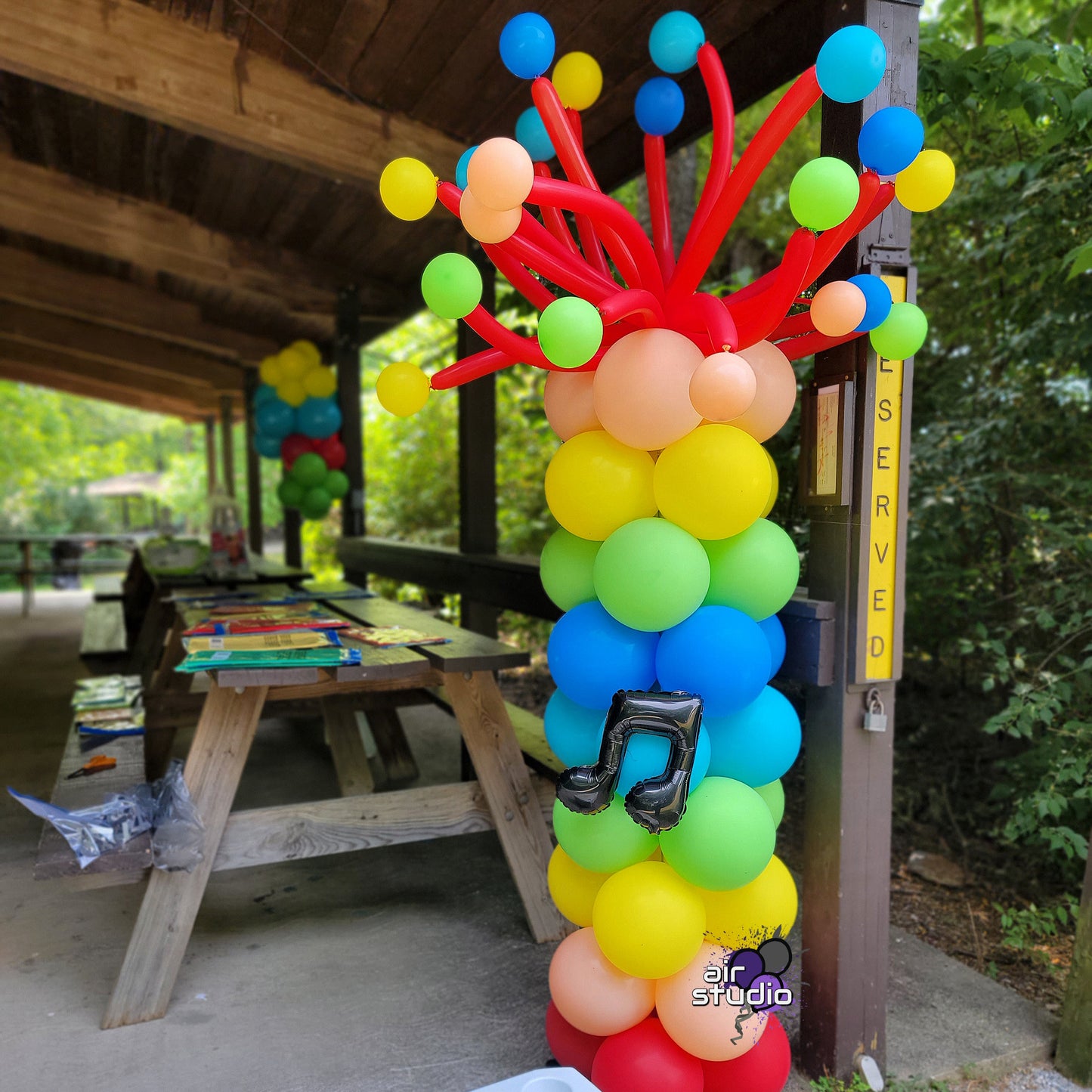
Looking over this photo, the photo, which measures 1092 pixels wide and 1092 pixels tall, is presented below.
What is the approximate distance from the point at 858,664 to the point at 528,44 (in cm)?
146

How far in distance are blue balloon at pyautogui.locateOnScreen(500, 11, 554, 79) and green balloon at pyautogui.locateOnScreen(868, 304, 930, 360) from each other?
849mm

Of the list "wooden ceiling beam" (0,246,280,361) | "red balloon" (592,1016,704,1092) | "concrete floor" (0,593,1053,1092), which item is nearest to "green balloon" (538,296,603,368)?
"red balloon" (592,1016,704,1092)

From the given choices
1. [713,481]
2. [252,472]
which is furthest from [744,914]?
[252,472]

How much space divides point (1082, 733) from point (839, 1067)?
49.0 inches

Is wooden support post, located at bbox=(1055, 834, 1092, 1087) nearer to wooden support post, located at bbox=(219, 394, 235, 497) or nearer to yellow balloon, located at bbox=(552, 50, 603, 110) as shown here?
yellow balloon, located at bbox=(552, 50, 603, 110)

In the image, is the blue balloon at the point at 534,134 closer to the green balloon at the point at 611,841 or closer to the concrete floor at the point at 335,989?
the green balloon at the point at 611,841

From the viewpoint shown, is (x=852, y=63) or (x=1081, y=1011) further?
(x=1081, y=1011)

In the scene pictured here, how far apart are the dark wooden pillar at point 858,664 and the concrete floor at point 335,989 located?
222mm

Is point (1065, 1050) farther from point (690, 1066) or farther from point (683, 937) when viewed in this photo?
point (683, 937)

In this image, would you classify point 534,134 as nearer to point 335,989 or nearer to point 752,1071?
point 752,1071

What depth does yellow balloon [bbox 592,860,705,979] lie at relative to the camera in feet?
5.66

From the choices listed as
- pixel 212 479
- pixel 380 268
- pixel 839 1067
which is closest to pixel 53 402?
pixel 212 479

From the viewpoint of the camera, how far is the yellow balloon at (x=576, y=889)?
6.38 ft

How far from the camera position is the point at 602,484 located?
5.99 feet
